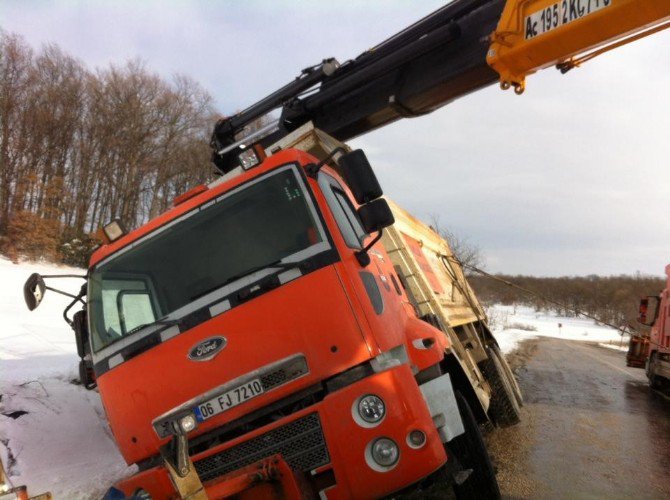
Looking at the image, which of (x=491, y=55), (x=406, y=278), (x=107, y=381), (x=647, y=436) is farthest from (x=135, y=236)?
(x=647, y=436)

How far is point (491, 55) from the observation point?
4.20 m

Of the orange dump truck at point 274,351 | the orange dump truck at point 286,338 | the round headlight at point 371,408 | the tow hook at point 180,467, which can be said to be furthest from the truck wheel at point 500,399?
the tow hook at point 180,467

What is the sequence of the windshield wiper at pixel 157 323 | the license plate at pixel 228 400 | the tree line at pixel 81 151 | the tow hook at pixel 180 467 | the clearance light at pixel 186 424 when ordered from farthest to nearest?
the tree line at pixel 81 151 → the windshield wiper at pixel 157 323 → the license plate at pixel 228 400 → the clearance light at pixel 186 424 → the tow hook at pixel 180 467

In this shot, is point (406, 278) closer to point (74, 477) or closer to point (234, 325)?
point (234, 325)

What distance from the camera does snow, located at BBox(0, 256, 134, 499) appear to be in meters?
4.67

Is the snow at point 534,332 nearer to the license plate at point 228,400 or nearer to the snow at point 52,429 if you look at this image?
the snow at point 52,429

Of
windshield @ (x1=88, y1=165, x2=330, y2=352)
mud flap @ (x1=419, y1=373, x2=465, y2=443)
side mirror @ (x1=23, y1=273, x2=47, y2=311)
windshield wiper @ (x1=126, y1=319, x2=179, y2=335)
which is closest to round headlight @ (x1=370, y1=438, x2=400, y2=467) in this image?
mud flap @ (x1=419, y1=373, x2=465, y2=443)

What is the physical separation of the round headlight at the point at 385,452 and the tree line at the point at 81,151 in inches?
834

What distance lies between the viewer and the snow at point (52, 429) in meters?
4.67

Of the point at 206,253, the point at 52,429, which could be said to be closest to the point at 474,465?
the point at 206,253

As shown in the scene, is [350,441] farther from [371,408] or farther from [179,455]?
[179,455]

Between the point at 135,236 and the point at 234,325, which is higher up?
the point at 135,236

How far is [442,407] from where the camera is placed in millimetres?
3066

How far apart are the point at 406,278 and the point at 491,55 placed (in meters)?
2.19
